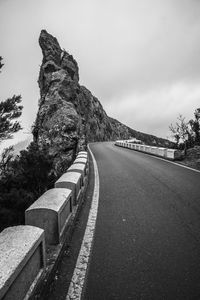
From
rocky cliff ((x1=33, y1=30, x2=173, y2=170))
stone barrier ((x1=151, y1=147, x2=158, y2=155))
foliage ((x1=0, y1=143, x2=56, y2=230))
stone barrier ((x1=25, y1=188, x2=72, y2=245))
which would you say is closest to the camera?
stone barrier ((x1=25, y1=188, x2=72, y2=245))

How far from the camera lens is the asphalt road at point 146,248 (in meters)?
2.38

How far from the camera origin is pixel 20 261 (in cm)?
184

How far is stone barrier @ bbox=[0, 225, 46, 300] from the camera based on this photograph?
1.68 meters

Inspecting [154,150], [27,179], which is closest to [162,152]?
[154,150]

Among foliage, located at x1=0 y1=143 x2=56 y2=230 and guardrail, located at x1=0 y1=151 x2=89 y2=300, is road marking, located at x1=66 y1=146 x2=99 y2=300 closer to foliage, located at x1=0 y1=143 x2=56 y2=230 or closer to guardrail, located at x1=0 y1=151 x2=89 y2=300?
guardrail, located at x1=0 y1=151 x2=89 y2=300

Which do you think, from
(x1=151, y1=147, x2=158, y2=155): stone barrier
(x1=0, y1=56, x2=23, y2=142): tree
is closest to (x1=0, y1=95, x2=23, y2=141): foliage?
(x1=0, y1=56, x2=23, y2=142): tree

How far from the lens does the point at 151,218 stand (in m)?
4.52

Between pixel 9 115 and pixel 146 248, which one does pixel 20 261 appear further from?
pixel 9 115

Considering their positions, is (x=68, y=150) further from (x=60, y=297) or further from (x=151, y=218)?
(x=60, y=297)

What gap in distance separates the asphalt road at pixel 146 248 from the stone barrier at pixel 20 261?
0.66 metres

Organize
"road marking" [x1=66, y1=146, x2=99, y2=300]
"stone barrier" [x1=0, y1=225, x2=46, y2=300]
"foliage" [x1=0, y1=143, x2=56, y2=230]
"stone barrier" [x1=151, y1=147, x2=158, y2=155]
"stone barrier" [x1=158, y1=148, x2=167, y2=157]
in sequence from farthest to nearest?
1. "stone barrier" [x1=151, y1=147, x2=158, y2=155]
2. "stone barrier" [x1=158, y1=148, x2=167, y2=157]
3. "foliage" [x1=0, y1=143, x2=56, y2=230]
4. "road marking" [x1=66, y1=146, x2=99, y2=300]
5. "stone barrier" [x1=0, y1=225, x2=46, y2=300]

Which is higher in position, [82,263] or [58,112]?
[58,112]

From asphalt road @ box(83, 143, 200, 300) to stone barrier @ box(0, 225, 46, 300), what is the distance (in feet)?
2.17

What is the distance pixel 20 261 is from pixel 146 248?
2.16m
